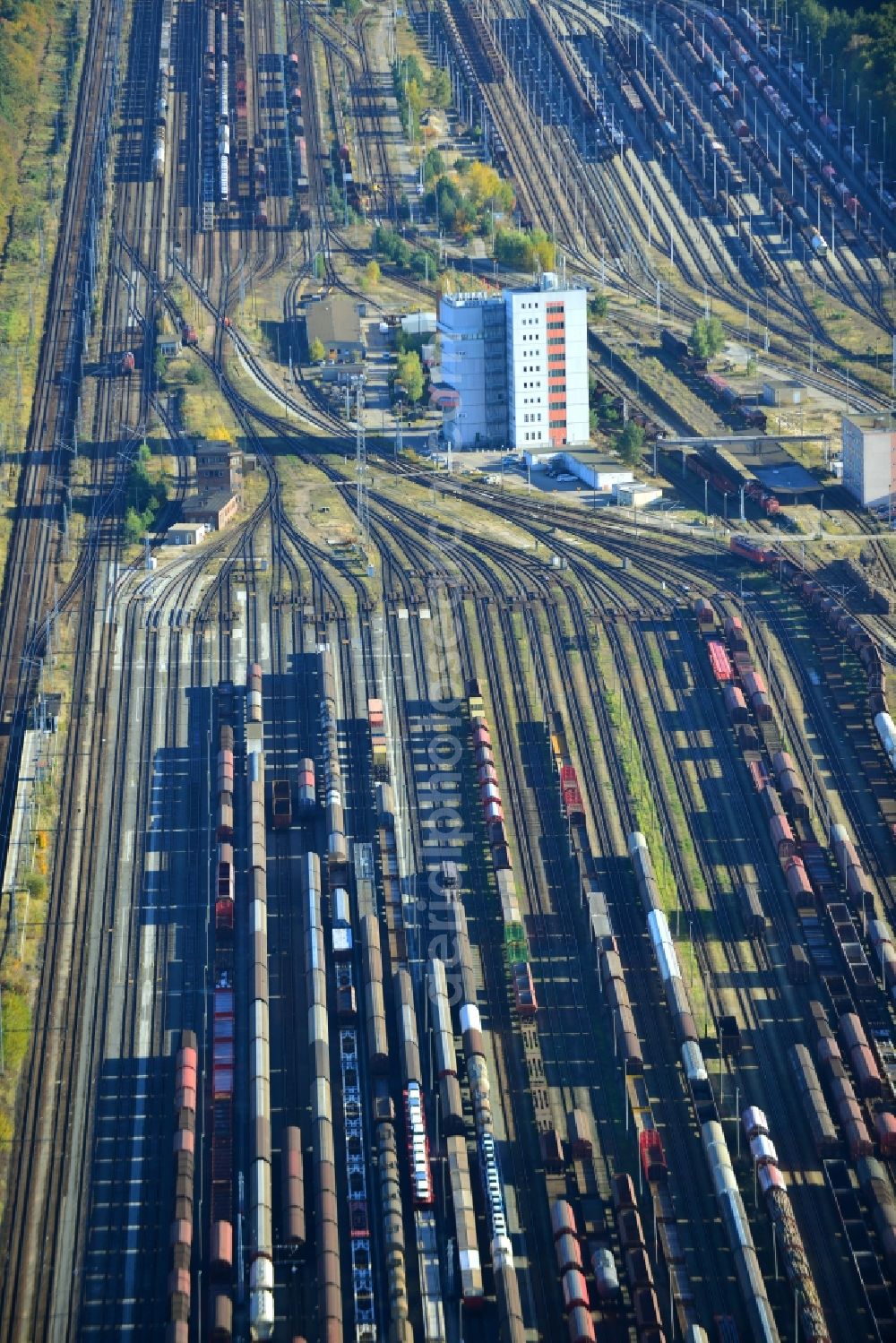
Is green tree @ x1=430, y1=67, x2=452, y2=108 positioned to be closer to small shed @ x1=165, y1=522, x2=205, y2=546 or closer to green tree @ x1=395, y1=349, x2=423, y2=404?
green tree @ x1=395, y1=349, x2=423, y2=404

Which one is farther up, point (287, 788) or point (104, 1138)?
point (287, 788)

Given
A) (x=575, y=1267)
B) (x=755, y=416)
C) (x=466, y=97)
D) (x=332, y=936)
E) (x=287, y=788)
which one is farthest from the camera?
(x=466, y=97)

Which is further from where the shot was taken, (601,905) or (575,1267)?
(601,905)

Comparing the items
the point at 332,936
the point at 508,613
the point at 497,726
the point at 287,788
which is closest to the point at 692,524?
the point at 508,613

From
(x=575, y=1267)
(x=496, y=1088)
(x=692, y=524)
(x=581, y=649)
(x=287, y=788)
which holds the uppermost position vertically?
(x=692, y=524)

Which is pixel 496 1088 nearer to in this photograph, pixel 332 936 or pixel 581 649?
pixel 332 936

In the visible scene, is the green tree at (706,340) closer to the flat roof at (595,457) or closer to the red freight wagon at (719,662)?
the flat roof at (595,457)

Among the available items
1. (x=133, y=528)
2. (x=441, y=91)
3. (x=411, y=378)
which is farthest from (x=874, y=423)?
(x=441, y=91)

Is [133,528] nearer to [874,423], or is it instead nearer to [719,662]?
[719,662]
